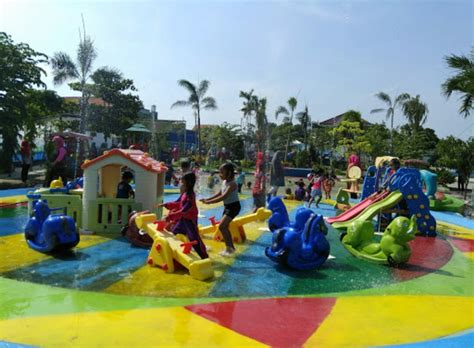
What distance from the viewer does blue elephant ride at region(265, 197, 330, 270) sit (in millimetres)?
6422

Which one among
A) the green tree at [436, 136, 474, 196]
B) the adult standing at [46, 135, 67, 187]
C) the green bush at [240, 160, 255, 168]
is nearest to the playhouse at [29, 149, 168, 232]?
the adult standing at [46, 135, 67, 187]

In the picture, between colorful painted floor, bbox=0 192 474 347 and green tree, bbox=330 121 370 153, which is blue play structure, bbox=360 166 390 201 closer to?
colorful painted floor, bbox=0 192 474 347

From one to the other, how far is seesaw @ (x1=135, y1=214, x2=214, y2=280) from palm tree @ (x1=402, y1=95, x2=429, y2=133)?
40.6 meters

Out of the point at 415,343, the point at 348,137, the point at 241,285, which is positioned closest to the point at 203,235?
the point at 241,285

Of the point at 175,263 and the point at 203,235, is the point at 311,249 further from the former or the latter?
the point at 203,235

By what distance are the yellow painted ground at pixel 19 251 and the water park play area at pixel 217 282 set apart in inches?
0.8

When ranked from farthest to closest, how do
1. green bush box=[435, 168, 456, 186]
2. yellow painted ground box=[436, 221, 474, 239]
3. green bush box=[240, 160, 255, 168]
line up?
green bush box=[240, 160, 255, 168] < green bush box=[435, 168, 456, 186] < yellow painted ground box=[436, 221, 474, 239]

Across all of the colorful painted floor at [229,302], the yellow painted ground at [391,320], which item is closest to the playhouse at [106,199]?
the colorful painted floor at [229,302]

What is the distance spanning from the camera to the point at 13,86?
60.3ft

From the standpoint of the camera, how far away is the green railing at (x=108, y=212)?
8570 millimetres

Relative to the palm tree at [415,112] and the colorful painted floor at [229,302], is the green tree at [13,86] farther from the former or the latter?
the palm tree at [415,112]

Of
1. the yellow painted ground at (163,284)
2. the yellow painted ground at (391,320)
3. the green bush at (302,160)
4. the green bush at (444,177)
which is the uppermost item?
the green bush at (302,160)

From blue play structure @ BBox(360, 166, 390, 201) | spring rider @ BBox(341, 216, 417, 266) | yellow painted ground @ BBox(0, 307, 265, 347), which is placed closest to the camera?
yellow painted ground @ BBox(0, 307, 265, 347)

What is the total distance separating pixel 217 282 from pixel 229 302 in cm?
77
